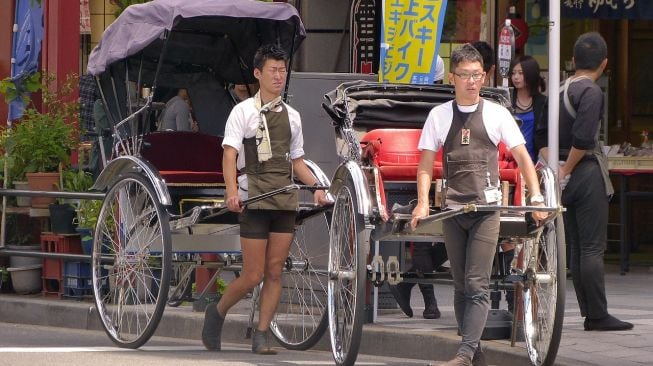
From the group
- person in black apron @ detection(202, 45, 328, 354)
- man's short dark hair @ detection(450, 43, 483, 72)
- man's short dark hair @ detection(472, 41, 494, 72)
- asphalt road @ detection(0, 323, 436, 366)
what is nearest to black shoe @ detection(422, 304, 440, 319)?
asphalt road @ detection(0, 323, 436, 366)

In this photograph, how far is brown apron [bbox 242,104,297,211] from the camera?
8.98m

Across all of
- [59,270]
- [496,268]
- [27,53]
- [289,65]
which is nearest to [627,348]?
[496,268]

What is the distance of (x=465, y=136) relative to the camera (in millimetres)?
7992

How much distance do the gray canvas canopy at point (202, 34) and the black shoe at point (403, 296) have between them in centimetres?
195

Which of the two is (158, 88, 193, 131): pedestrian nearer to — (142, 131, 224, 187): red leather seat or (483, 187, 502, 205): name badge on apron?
(142, 131, 224, 187): red leather seat

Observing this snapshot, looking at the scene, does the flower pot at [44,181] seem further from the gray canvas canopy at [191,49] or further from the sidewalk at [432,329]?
the gray canvas canopy at [191,49]

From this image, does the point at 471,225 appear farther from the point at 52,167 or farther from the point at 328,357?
the point at 52,167

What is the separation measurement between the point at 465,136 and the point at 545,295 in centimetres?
106

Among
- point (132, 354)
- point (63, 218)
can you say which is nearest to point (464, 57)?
point (132, 354)

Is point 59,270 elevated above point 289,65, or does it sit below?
below

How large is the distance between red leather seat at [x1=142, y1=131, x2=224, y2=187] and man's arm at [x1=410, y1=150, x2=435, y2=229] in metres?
2.72

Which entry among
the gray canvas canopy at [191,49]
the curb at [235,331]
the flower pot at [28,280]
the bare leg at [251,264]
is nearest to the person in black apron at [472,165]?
the curb at [235,331]

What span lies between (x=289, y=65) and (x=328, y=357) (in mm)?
2298

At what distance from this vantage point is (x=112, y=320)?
32.3 feet
